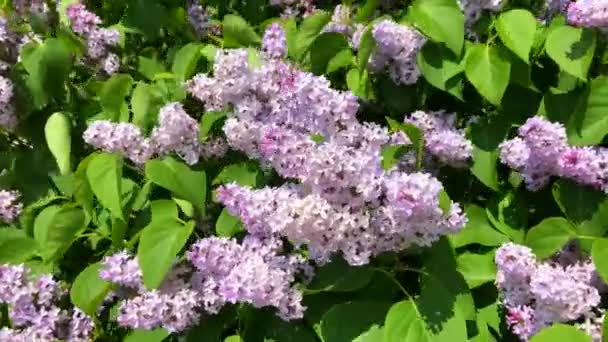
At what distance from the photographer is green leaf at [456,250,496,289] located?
6.17 ft

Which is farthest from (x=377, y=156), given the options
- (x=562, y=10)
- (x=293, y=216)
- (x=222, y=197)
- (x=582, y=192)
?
(x=562, y=10)

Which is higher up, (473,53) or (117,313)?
(473,53)

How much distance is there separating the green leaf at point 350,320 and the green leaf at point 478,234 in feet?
0.95

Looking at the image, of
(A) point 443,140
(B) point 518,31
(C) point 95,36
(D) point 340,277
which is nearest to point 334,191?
(D) point 340,277

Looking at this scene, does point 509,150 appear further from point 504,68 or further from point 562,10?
point 562,10

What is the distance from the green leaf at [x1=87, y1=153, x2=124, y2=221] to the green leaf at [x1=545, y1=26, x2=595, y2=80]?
3.87ft

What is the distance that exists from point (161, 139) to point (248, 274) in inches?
23.4

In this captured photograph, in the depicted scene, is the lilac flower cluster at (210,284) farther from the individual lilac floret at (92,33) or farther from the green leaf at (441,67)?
the individual lilac floret at (92,33)

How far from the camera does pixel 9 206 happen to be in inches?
95.7

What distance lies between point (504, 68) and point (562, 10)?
0.33 meters

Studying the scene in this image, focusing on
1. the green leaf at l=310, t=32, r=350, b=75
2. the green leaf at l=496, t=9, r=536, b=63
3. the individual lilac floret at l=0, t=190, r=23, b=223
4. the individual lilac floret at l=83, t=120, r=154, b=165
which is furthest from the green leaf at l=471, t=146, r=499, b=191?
the individual lilac floret at l=0, t=190, r=23, b=223

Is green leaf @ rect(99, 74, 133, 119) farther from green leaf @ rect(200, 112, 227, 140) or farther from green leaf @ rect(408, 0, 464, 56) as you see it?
green leaf @ rect(408, 0, 464, 56)

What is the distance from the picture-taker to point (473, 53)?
1992 millimetres

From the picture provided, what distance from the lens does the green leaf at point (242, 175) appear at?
6.81 feet
